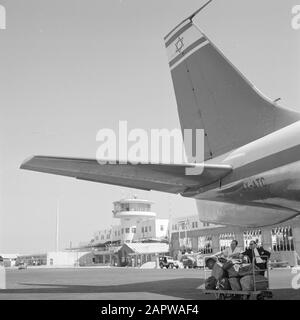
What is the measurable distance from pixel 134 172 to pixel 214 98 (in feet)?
14.1

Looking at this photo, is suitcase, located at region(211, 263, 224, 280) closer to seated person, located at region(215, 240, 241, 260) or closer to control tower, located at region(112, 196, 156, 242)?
seated person, located at region(215, 240, 241, 260)

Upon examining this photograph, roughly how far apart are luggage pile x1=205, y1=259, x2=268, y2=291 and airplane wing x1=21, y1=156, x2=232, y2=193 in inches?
82.7

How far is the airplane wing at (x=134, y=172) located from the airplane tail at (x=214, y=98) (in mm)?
1730

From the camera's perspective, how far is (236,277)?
9.69 metres

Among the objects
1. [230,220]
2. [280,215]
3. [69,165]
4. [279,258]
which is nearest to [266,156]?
[280,215]

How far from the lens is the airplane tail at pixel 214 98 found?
1173 cm

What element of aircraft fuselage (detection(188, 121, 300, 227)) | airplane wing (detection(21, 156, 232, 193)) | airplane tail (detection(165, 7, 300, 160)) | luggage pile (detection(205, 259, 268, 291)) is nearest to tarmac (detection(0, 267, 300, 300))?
luggage pile (detection(205, 259, 268, 291))

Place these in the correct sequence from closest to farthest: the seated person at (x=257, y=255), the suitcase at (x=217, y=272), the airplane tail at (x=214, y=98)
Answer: the suitcase at (x=217, y=272) → the seated person at (x=257, y=255) → the airplane tail at (x=214, y=98)

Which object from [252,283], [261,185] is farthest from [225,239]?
[252,283]

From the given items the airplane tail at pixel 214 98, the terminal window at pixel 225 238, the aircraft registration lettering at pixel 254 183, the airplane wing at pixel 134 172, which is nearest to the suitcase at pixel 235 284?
the aircraft registration lettering at pixel 254 183

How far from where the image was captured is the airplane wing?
8.98m

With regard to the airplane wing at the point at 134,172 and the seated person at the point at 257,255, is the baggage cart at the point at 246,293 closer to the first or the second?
the seated person at the point at 257,255
